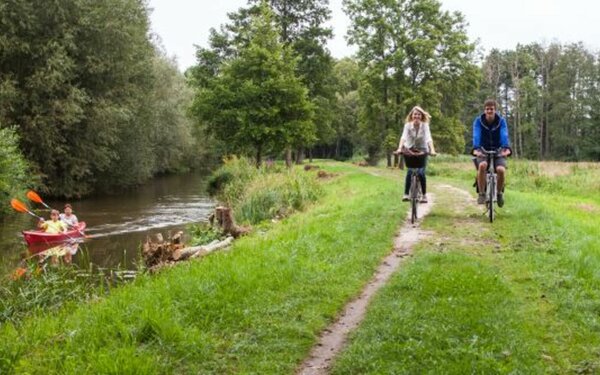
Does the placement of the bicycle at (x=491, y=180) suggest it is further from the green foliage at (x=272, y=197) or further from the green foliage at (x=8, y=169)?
the green foliage at (x=8, y=169)

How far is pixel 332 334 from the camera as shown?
5.64m

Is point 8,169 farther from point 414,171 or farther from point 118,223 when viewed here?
point 414,171

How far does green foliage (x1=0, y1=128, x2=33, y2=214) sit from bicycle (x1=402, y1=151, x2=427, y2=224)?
1687cm

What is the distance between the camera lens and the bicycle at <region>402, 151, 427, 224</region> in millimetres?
11573

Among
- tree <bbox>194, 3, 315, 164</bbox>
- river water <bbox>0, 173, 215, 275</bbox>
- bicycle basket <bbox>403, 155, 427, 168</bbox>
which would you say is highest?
tree <bbox>194, 3, 315, 164</bbox>

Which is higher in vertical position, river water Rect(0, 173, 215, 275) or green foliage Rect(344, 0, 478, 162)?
green foliage Rect(344, 0, 478, 162)

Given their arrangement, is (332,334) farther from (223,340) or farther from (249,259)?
(249,259)

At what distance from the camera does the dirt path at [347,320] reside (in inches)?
194

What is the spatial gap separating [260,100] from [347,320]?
90.7 ft

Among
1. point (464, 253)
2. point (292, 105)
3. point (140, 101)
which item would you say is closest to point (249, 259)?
point (464, 253)

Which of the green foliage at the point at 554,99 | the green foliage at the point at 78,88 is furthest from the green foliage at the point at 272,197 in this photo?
the green foliage at the point at 554,99

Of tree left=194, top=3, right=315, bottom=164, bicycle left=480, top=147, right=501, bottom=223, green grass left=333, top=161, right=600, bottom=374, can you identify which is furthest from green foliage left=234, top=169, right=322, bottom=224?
tree left=194, top=3, right=315, bottom=164

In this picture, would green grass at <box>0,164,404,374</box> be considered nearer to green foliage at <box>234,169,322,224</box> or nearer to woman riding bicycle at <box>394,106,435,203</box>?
woman riding bicycle at <box>394,106,435,203</box>

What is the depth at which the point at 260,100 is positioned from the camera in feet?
107
